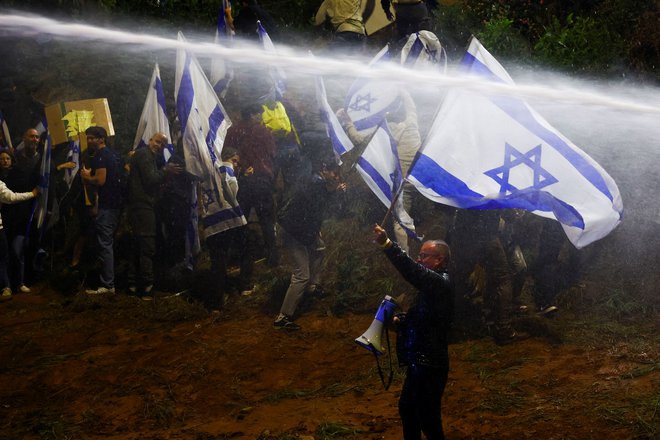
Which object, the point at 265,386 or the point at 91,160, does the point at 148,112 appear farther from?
the point at 265,386

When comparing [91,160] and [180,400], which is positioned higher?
[91,160]

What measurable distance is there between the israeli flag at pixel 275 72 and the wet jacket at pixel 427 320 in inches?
237

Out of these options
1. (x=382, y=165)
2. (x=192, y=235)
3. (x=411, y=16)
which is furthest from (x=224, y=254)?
(x=411, y=16)

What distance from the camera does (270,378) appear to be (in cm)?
889

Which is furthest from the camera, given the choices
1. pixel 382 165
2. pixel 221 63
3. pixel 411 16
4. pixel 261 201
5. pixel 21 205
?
pixel 221 63

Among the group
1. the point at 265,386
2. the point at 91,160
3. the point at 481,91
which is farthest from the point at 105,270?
the point at 481,91

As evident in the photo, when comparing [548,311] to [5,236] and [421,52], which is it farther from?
[5,236]

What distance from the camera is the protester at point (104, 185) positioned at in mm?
10930

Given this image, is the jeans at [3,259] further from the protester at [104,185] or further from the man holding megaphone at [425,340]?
the man holding megaphone at [425,340]

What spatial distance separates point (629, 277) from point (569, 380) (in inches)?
122

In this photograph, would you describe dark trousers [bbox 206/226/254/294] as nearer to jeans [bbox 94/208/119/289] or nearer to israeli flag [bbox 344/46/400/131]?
jeans [bbox 94/208/119/289]

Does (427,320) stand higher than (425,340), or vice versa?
(427,320)

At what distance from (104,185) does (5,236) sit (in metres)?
1.62

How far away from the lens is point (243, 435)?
288 inches
